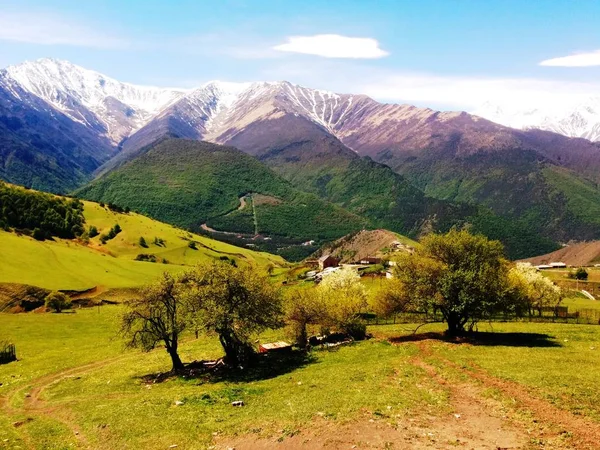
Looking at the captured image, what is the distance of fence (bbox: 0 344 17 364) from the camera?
6594 cm

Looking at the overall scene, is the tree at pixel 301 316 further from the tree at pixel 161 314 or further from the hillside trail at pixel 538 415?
the hillside trail at pixel 538 415

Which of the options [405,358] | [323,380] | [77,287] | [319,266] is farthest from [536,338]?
[319,266]

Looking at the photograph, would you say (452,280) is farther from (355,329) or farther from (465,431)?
(465,431)

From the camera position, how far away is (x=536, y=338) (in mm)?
61688

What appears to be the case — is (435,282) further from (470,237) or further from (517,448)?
(517,448)

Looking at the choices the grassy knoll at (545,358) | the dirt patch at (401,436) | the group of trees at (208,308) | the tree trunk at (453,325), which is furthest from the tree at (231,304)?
the tree trunk at (453,325)

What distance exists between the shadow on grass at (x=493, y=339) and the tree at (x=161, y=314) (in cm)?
2569

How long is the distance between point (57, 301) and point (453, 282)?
83.6 metres

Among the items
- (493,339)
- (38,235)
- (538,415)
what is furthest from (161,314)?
(38,235)

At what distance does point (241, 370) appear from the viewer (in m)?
51.1

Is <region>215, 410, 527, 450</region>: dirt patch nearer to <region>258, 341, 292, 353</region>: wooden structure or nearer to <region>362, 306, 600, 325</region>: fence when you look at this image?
<region>258, 341, 292, 353</region>: wooden structure

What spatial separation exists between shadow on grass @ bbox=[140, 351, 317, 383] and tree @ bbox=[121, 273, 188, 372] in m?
2.07

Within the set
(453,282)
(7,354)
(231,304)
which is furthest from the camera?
(7,354)

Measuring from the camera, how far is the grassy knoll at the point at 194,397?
32.8m
